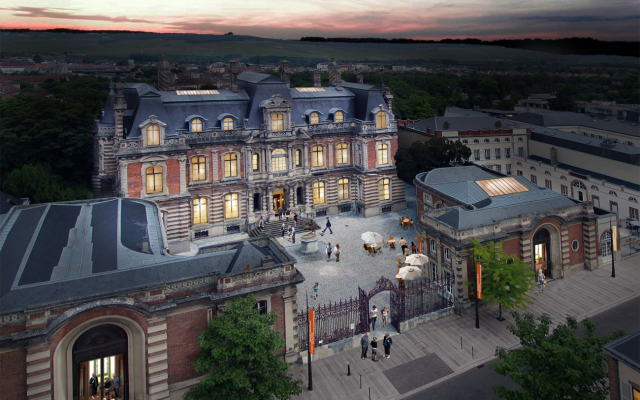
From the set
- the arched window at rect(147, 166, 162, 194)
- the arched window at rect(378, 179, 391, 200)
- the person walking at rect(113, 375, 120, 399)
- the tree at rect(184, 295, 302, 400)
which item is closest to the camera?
the tree at rect(184, 295, 302, 400)

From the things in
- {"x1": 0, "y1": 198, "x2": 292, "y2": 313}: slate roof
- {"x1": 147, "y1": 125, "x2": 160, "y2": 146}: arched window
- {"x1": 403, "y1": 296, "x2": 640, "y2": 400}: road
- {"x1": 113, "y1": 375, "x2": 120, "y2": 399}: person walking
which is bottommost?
{"x1": 403, "y1": 296, "x2": 640, "y2": 400}: road

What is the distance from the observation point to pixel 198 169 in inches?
1854

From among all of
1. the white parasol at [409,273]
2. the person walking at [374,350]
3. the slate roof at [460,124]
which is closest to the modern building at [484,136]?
the slate roof at [460,124]

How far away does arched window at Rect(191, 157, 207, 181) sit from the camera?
153 feet

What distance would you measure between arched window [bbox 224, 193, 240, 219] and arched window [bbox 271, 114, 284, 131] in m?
8.32

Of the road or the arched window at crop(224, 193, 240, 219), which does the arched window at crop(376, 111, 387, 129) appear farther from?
the road

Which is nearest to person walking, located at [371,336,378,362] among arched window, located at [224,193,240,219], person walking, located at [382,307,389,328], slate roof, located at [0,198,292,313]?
person walking, located at [382,307,389,328]

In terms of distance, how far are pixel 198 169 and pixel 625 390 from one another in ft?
129

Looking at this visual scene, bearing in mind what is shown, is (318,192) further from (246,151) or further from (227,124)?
(227,124)

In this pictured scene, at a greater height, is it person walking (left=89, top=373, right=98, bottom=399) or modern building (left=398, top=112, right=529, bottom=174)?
modern building (left=398, top=112, right=529, bottom=174)

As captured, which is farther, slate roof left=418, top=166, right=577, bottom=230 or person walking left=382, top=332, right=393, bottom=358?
slate roof left=418, top=166, right=577, bottom=230

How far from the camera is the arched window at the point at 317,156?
53000mm

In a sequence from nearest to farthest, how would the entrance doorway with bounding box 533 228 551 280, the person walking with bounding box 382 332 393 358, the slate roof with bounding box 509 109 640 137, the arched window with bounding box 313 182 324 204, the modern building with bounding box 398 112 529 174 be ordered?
1. the person walking with bounding box 382 332 393 358
2. the entrance doorway with bounding box 533 228 551 280
3. the arched window with bounding box 313 182 324 204
4. the modern building with bounding box 398 112 529 174
5. the slate roof with bounding box 509 109 640 137

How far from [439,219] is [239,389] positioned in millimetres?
20187
